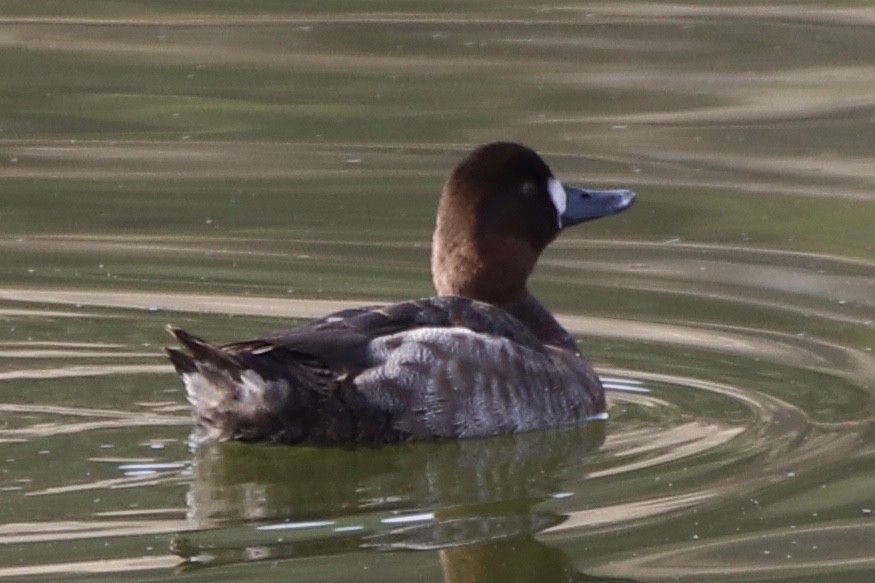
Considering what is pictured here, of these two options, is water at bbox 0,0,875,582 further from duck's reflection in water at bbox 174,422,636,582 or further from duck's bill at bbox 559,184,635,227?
duck's bill at bbox 559,184,635,227

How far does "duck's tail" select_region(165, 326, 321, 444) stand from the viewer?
22.7ft

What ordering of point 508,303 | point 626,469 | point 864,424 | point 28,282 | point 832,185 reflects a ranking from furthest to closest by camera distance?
point 832,185
point 28,282
point 508,303
point 864,424
point 626,469

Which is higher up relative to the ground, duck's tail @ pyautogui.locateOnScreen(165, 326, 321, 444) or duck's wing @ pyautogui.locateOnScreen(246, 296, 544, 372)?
duck's wing @ pyautogui.locateOnScreen(246, 296, 544, 372)

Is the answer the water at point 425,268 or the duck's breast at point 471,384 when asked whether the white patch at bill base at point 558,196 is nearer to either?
the water at point 425,268

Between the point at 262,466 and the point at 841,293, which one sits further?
the point at 841,293

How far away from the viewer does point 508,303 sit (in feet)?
26.3

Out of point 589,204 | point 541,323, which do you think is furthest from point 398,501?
point 589,204

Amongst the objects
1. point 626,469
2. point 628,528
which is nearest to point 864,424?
point 626,469

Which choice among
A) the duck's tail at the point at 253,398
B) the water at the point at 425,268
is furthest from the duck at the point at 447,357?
the water at the point at 425,268

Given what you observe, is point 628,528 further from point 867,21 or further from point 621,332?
point 867,21

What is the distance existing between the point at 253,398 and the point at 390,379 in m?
0.45

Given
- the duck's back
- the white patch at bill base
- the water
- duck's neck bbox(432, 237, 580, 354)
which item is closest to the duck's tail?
the duck's back

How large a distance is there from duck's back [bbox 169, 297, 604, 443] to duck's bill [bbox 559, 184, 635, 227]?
707mm

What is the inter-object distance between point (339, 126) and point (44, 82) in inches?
69.0
